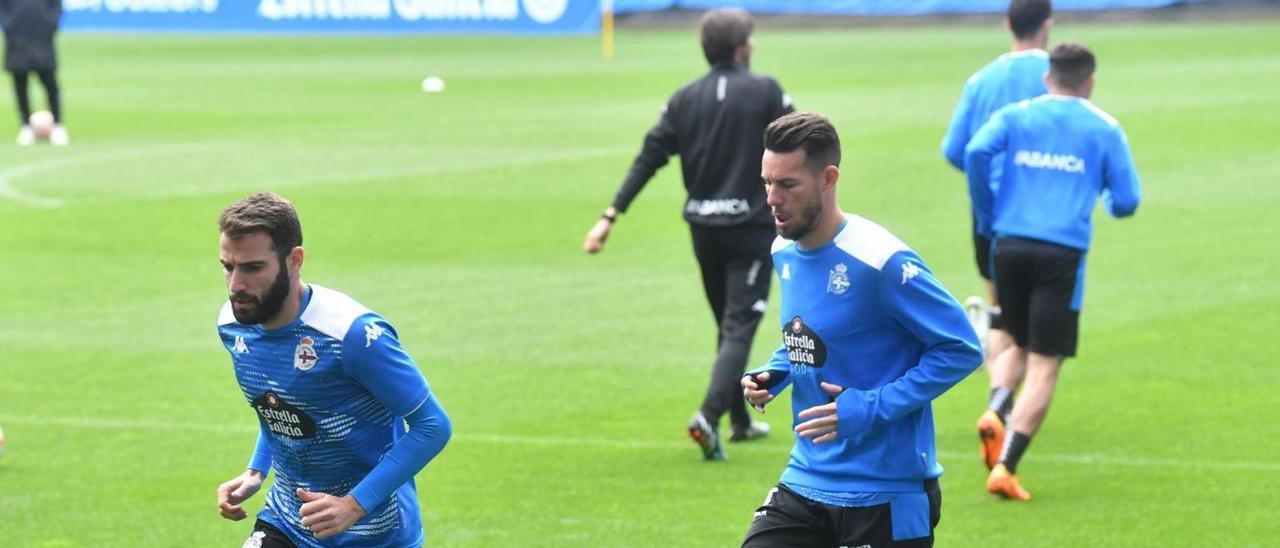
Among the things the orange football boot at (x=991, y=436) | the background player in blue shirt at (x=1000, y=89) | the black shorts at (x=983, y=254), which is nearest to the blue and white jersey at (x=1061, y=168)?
the orange football boot at (x=991, y=436)

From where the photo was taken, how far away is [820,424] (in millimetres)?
6145

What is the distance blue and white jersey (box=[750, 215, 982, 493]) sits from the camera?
20.3 ft

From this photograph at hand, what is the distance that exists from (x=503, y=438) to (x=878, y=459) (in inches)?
199

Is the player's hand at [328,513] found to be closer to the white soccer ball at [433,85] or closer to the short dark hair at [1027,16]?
the short dark hair at [1027,16]

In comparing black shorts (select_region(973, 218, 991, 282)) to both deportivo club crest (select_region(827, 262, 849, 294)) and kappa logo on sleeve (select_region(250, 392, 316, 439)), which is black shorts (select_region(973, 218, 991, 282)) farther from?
kappa logo on sleeve (select_region(250, 392, 316, 439))

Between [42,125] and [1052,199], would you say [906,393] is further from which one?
[42,125]

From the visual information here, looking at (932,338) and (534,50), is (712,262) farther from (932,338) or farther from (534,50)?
(534,50)

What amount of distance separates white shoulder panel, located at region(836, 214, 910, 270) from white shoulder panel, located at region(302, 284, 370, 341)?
58.7 inches

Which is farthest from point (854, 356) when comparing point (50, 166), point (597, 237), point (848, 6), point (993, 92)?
point (848, 6)

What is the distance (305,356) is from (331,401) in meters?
0.17

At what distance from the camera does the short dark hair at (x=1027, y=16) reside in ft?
38.0

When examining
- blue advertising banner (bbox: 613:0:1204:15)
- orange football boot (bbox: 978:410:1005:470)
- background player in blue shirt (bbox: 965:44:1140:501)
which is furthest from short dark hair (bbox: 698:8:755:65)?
blue advertising banner (bbox: 613:0:1204:15)

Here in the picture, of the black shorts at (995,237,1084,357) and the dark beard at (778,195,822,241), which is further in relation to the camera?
the black shorts at (995,237,1084,357)

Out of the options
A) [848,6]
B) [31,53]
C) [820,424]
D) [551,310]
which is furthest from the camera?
[848,6]
